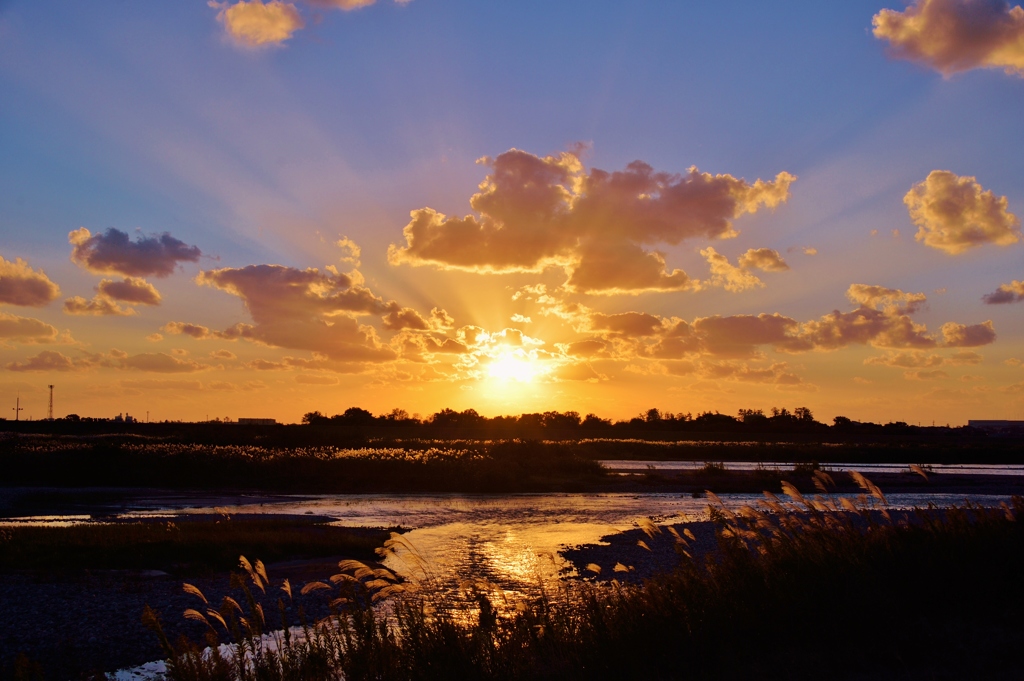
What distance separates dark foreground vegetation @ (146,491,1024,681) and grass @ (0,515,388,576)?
11.0m

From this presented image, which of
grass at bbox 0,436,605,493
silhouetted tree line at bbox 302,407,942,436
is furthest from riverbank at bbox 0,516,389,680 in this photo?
silhouetted tree line at bbox 302,407,942,436

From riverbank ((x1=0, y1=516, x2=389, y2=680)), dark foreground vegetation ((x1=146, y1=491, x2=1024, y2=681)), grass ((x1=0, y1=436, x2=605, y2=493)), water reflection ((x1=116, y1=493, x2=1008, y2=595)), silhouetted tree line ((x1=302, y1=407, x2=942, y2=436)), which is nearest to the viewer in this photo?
dark foreground vegetation ((x1=146, y1=491, x2=1024, y2=681))

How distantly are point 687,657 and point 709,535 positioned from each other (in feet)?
51.1

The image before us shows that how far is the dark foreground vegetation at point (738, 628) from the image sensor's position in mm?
7789

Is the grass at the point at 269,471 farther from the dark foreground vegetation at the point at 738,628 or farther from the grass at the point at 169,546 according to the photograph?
the dark foreground vegetation at the point at 738,628

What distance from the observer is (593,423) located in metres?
150

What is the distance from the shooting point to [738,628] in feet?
28.2

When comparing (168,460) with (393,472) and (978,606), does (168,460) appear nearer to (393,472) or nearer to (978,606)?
(393,472)

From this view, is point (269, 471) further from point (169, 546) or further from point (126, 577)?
point (126, 577)

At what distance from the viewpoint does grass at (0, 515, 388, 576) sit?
58.7ft

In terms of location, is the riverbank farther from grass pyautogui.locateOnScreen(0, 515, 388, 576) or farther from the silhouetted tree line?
the silhouetted tree line

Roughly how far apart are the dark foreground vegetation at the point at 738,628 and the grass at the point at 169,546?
36.0ft

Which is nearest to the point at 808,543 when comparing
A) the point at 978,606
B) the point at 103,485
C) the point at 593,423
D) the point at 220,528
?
the point at 978,606

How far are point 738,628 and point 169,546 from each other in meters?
16.5
